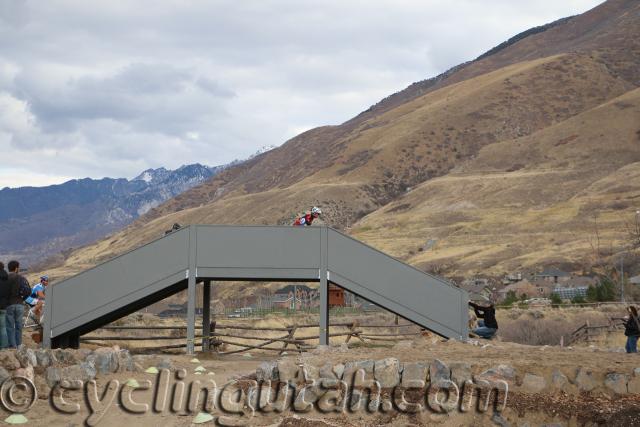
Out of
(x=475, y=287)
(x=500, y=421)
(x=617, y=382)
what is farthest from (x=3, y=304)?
(x=475, y=287)

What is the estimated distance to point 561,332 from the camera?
3847cm

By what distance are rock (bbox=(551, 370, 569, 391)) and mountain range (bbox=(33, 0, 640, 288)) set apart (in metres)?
58.4

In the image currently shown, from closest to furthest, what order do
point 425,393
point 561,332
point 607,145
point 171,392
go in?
point 425,393
point 171,392
point 561,332
point 607,145

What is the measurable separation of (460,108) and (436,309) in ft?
543

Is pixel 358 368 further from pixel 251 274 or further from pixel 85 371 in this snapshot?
pixel 251 274

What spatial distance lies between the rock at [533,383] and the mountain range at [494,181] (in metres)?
58.5

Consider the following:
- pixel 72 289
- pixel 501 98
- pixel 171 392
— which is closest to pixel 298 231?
pixel 72 289

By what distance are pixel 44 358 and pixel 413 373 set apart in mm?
6824

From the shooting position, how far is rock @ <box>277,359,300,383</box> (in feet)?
50.4

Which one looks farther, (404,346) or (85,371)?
(404,346)

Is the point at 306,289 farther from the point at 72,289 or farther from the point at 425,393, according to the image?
the point at 425,393

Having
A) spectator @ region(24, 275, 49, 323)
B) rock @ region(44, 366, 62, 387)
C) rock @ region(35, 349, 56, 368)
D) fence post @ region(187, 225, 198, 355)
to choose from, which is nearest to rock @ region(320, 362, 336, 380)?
rock @ region(44, 366, 62, 387)

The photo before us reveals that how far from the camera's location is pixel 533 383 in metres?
14.4

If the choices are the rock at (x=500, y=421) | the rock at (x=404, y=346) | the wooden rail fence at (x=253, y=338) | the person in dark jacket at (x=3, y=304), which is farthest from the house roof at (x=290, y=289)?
the rock at (x=500, y=421)
